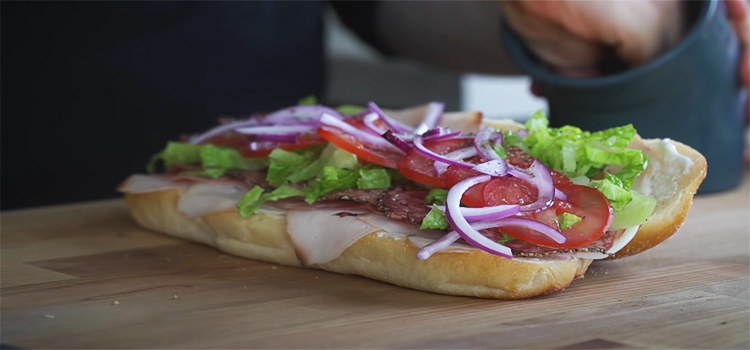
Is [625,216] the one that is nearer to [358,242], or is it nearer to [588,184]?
[588,184]

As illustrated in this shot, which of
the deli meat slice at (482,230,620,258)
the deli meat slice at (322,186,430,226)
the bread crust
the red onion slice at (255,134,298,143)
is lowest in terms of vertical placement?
the bread crust

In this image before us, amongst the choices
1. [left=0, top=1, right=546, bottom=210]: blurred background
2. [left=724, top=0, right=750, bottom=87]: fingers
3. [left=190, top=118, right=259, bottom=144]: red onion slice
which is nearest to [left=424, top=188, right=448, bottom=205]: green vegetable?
[left=190, top=118, right=259, bottom=144]: red onion slice

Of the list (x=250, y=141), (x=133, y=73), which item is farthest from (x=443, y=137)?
(x=133, y=73)

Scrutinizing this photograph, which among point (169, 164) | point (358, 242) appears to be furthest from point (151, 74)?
point (358, 242)

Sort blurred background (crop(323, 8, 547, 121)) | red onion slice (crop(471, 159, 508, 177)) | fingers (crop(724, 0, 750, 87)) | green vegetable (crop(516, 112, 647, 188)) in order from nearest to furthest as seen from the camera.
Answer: red onion slice (crop(471, 159, 508, 177)) < green vegetable (crop(516, 112, 647, 188)) < fingers (crop(724, 0, 750, 87)) < blurred background (crop(323, 8, 547, 121))

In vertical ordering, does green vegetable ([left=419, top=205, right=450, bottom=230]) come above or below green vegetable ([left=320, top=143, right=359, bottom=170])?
below

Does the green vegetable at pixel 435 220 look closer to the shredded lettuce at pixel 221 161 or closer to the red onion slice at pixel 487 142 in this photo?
the red onion slice at pixel 487 142

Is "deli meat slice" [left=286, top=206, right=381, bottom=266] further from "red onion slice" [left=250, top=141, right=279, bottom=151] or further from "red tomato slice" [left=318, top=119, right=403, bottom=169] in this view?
"red onion slice" [left=250, top=141, right=279, bottom=151]
